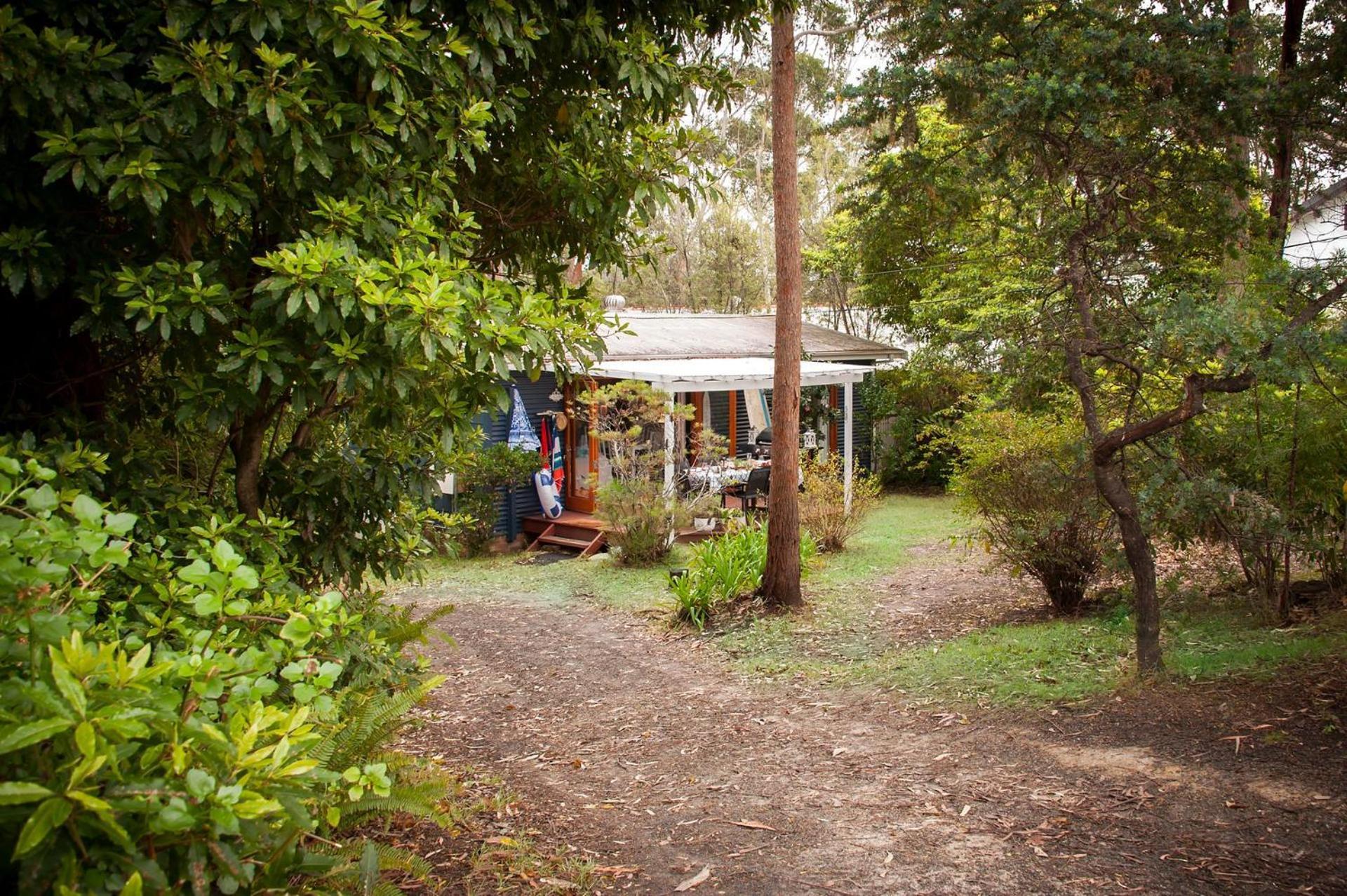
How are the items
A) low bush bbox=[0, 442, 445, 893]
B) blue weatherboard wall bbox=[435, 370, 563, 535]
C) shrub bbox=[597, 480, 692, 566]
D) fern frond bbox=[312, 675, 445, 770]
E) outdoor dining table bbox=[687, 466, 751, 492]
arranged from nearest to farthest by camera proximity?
1. low bush bbox=[0, 442, 445, 893]
2. fern frond bbox=[312, 675, 445, 770]
3. shrub bbox=[597, 480, 692, 566]
4. outdoor dining table bbox=[687, 466, 751, 492]
5. blue weatherboard wall bbox=[435, 370, 563, 535]

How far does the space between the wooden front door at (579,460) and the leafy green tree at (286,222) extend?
1112cm

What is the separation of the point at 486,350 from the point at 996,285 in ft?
47.8

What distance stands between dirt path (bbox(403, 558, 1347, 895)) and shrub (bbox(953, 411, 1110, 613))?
253 cm

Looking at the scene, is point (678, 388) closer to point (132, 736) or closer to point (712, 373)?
point (712, 373)

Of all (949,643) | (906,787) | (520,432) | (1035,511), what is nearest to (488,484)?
(520,432)

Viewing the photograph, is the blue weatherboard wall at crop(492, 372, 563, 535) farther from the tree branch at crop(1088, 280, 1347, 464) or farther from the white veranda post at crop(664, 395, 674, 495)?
the tree branch at crop(1088, 280, 1347, 464)

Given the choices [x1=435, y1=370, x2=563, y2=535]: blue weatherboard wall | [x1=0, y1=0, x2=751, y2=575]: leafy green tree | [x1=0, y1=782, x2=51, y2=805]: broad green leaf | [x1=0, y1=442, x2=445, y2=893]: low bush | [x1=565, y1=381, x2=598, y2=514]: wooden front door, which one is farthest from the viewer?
[x1=565, y1=381, x2=598, y2=514]: wooden front door

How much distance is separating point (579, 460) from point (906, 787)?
11774 millimetres

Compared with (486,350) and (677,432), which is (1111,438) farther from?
(677,432)

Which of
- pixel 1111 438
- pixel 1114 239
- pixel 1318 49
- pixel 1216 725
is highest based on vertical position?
pixel 1318 49

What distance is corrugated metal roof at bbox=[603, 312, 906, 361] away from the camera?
16688 millimetres

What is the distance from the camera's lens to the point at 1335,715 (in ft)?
18.7

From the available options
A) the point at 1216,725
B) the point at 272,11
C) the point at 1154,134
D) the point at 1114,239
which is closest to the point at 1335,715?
the point at 1216,725

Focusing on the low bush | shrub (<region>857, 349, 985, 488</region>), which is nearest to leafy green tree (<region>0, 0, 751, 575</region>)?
the low bush
